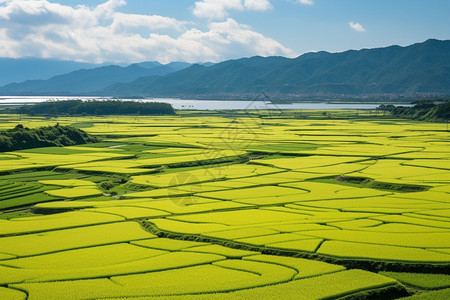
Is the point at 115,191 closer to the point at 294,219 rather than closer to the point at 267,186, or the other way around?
the point at 267,186

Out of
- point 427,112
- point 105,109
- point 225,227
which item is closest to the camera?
point 225,227

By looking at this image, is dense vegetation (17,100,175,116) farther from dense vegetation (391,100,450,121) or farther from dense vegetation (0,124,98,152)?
dense vegetation (0,124,98,152)

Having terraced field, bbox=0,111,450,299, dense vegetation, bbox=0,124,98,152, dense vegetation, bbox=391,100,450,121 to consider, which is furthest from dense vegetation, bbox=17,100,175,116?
terraced field, bbox=0,111,450,299

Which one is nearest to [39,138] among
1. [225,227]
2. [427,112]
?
[225,227]

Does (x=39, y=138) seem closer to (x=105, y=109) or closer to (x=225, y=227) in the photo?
(x=225, y=227)

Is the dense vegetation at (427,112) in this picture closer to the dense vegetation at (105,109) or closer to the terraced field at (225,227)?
the dense vegetation at (105,109)
